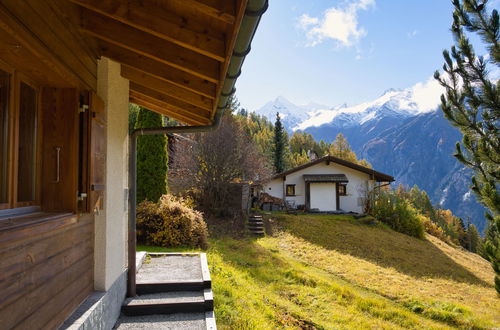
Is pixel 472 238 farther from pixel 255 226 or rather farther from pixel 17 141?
pixel 17 141

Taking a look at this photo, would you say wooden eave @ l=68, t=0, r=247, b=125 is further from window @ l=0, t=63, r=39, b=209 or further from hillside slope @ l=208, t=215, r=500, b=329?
hillside slope @ l=208, t=215, r=500, b=329

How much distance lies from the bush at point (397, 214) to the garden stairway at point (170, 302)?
1707cm

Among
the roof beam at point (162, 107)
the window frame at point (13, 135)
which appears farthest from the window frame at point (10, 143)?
the roof beam at point (162, 107)

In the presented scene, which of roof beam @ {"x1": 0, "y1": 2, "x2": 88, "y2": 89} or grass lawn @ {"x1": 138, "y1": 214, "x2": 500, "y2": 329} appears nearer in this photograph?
roof beam @ {"x1": 0, "y1": 2, "x2": 88, "y2": 89}

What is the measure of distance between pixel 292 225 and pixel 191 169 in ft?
19.3

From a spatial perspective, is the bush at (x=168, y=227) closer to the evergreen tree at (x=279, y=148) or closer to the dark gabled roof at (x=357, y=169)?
the dark gabled roof at (x=357, y=169)

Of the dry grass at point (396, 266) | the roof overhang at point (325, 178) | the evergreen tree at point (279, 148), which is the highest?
the evergreen tree at point (279, 148)

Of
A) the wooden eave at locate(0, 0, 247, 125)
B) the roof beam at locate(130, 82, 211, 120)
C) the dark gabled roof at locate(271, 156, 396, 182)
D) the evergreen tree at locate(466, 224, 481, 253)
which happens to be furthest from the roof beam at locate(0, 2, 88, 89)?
the evergreen tree at locate(466, 224, 481, 253)

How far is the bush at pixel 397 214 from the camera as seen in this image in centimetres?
1938

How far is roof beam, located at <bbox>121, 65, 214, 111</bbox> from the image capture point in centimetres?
416

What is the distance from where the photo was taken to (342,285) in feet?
29.3

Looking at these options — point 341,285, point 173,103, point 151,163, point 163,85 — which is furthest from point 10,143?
point 151,163

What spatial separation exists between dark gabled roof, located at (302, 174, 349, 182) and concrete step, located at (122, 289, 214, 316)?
19.3 meters

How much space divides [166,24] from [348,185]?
22598mm
